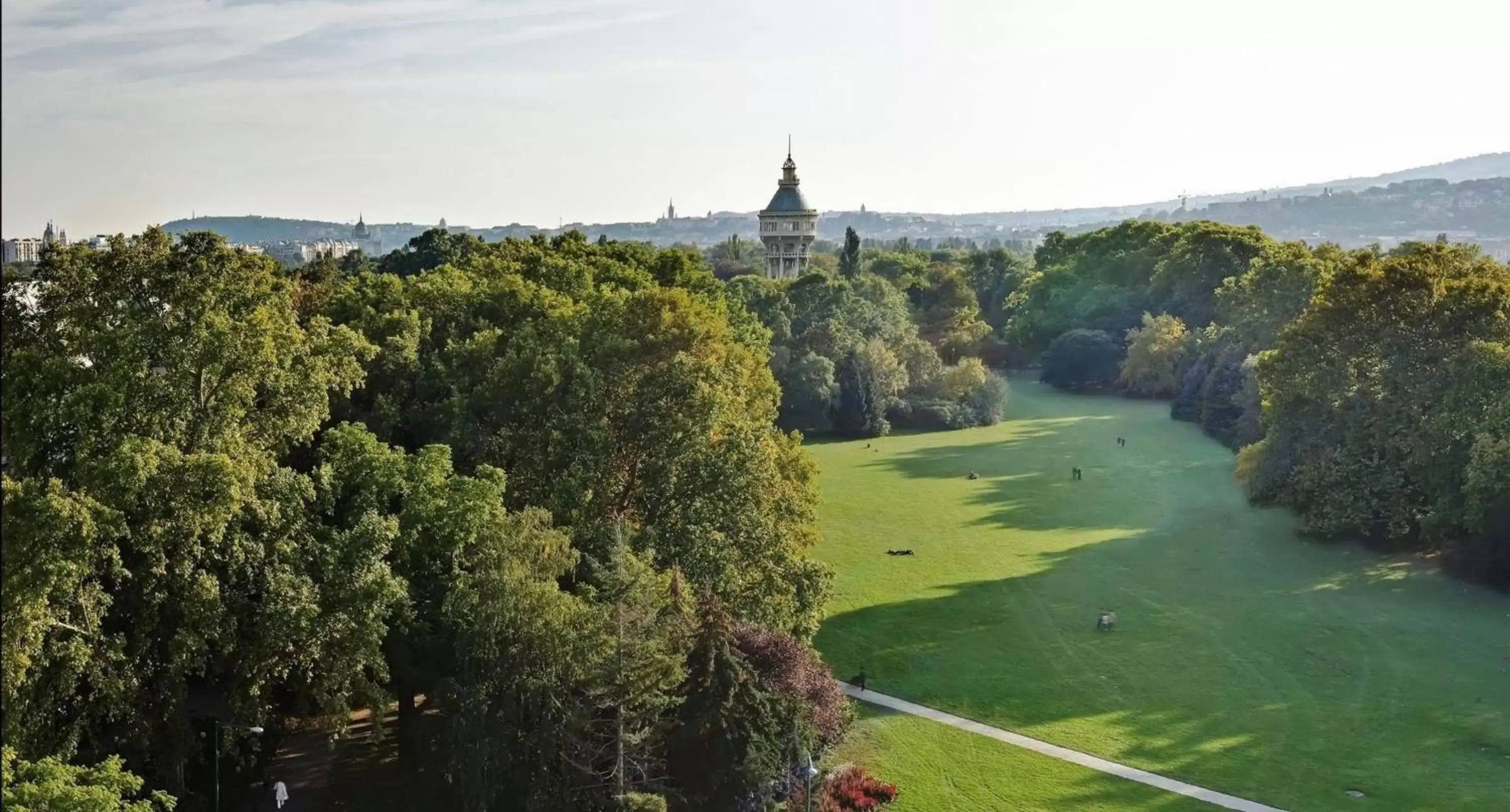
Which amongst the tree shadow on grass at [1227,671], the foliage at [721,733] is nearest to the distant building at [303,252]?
the tree shadow on grass at [1227,671]

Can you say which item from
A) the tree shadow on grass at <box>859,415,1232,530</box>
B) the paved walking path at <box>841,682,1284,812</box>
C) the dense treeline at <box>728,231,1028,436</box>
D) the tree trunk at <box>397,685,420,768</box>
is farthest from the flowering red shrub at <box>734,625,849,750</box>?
the dense treeline at <box>728,231,1028,436</box>

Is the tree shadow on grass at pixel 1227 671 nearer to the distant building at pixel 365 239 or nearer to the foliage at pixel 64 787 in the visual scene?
A: the foliage at pixel 64 787

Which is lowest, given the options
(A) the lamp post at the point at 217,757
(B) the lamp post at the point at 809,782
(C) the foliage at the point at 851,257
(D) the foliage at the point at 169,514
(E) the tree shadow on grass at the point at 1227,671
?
(E) the tree shadow on grass at the point at 1227,671

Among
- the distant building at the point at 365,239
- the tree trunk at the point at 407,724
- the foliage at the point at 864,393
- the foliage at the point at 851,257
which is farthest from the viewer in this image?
the distant building at the point at 365,239

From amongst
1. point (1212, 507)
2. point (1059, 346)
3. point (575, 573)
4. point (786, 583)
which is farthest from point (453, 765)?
point (1059, 346)

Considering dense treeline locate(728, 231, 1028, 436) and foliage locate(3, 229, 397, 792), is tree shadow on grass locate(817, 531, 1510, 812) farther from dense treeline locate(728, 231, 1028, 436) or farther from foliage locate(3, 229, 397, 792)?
dense treeline locate(728, 231, 1028, 436)

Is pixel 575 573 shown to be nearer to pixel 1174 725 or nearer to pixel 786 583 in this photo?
pixel 786 583
